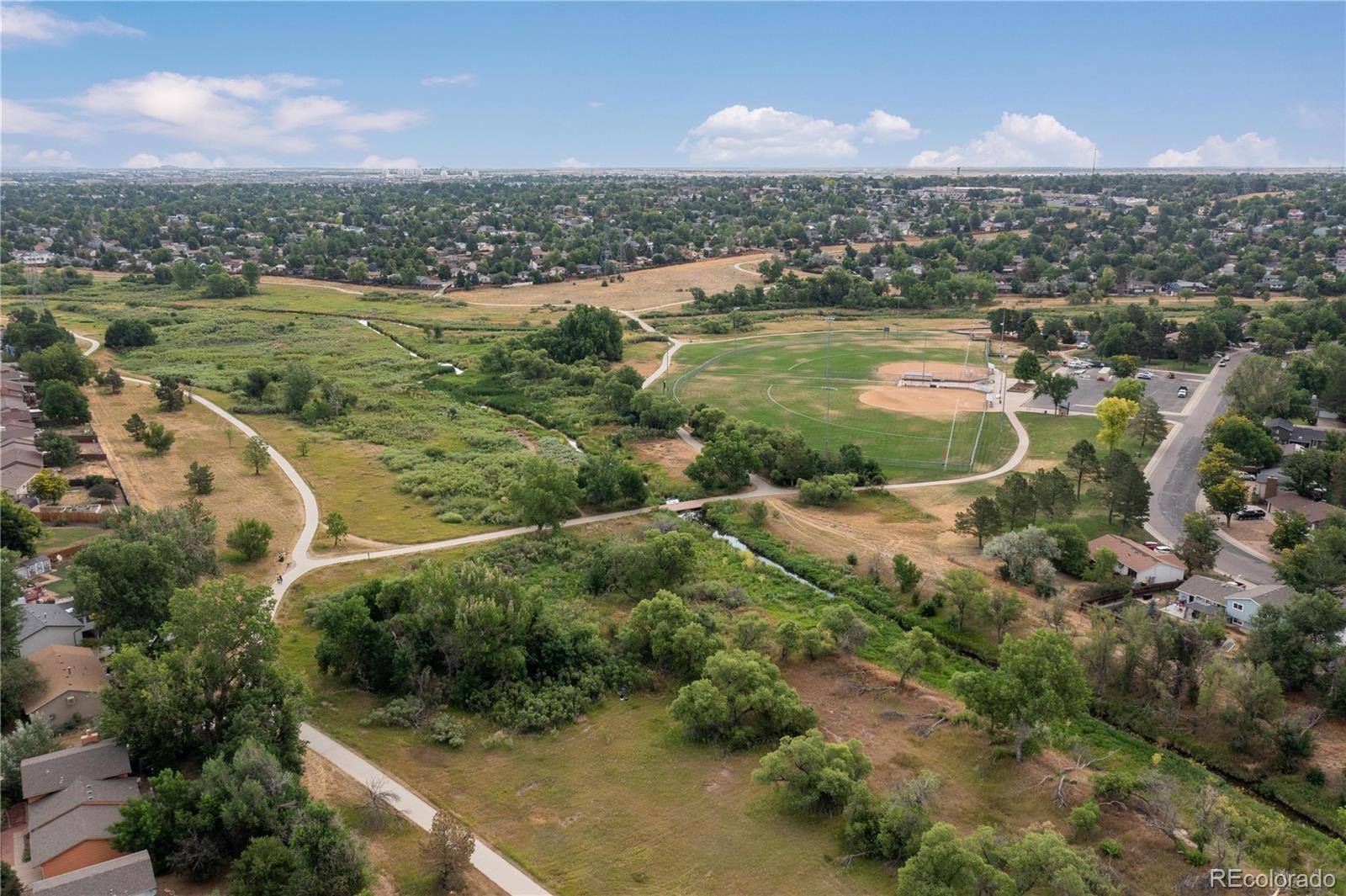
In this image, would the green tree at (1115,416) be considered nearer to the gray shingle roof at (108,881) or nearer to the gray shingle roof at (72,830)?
the gray shingle roof at (108,881)

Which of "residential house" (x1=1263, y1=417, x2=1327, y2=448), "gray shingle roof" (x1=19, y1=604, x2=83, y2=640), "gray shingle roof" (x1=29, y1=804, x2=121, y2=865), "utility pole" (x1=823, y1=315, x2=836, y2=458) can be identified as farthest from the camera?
"utility pole" (x1=823, y1=315, x2=836, y2=458)

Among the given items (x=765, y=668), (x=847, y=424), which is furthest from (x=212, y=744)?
(x=847, y=424)

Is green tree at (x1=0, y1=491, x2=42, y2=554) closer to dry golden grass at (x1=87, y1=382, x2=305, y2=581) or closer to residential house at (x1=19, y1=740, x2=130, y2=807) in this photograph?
dry golden grass at (x1=87, y1=382, x2=305, y2=581)

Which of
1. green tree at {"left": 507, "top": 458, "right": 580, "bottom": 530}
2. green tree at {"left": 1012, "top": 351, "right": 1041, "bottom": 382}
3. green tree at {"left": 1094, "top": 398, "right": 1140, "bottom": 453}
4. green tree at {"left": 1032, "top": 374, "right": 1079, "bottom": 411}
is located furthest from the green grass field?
green tree at {"left": 507, "top": 458, "right": 580, "bottom": 530}

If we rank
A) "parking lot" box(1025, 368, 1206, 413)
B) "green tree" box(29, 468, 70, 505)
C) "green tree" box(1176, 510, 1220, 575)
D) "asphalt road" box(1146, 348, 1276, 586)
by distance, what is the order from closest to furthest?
"green tree" box(1176, 510, 1220, 575) → "asphalt road" box(1146, 348, 1276, 586) → "green tree" box(29, 468, 70, 505) → "parking lot" box(1025, 368, 1206, 413)

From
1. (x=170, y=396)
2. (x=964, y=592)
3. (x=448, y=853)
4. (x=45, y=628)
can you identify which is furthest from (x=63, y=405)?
(x=964, y=592)

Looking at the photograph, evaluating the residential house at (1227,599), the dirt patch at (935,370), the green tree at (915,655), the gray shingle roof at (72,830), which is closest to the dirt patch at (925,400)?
the dirt patch at (935,370)

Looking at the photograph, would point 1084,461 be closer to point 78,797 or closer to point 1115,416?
point 1115,416
